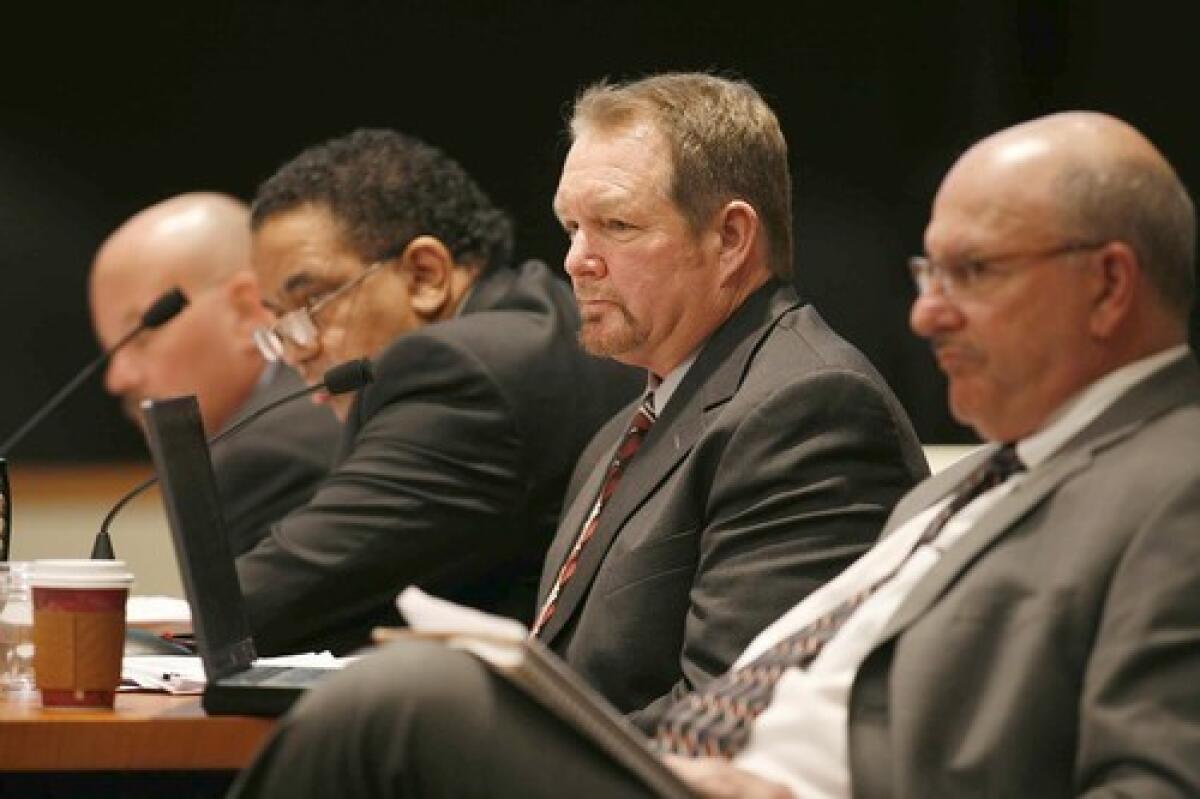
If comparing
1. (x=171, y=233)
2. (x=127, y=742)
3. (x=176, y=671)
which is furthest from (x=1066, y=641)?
(x=171, y=233)

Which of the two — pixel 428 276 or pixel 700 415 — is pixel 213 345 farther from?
pixel 700 415

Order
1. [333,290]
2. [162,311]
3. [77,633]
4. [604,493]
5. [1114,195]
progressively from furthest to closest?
[333,290] → [162,311] → [604,493] → [77,633] → [1114,195]

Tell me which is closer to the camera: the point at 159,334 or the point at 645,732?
the point at 645,732

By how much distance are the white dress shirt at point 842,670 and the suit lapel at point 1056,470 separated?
14 millimetres

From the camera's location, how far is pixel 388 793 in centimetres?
190

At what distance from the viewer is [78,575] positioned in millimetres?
2684

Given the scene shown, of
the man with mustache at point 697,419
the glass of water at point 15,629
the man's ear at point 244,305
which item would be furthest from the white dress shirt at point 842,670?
the man's ear at point 244,305

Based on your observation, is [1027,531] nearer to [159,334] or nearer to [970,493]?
[970,493]

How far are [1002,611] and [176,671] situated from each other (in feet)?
4.39

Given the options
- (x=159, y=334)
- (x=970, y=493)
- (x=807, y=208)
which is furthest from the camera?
(x=159, y=334)

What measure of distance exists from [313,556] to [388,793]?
1.87 meters

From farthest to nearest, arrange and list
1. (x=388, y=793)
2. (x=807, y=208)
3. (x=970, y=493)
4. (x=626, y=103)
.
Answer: (x=807, y=208) < (x=626, y=103) < (x=970, y=493) < (x=388, y=793)

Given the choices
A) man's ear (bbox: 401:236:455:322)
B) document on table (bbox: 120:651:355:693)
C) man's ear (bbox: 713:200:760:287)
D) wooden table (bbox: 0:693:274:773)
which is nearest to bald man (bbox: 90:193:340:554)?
man's ear (bbox: 401:236:455:322)

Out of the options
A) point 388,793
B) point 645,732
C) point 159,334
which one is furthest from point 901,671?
point 159,334
